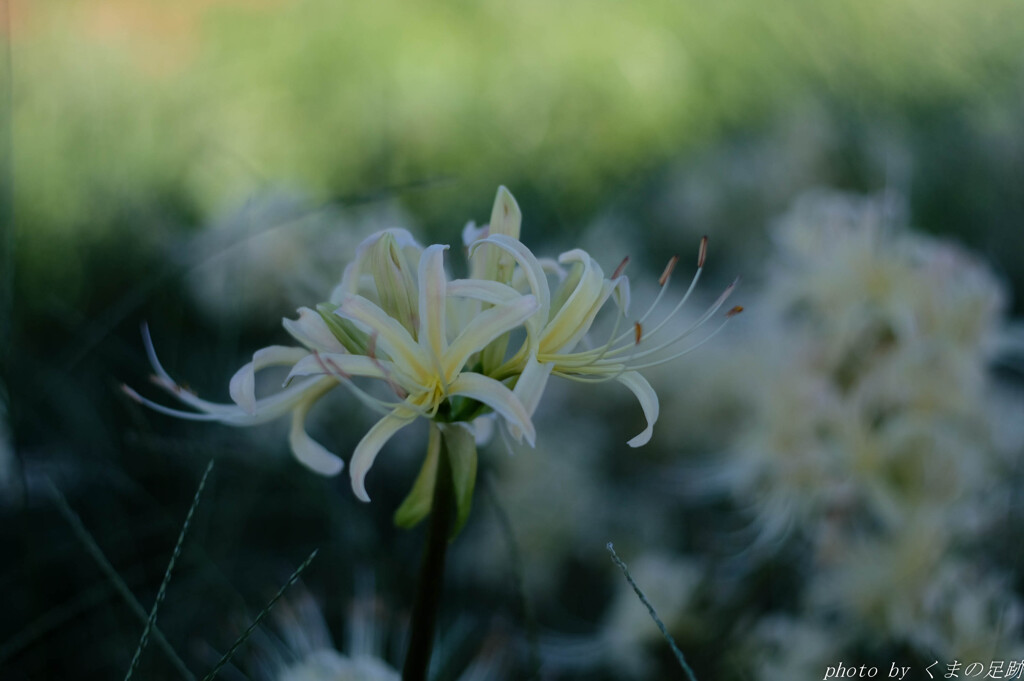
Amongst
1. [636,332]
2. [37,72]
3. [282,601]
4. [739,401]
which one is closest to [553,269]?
[636,332]

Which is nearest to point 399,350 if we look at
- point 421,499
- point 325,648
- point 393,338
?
point 393,338

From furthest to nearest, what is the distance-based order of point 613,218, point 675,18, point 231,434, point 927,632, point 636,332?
point 675,18
point 613,218
point 231,434
point 927,632
point 636,332

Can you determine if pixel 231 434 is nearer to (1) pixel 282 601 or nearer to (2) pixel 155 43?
(1) pixel 282 601

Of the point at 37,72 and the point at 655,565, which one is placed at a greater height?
the point at 37,72

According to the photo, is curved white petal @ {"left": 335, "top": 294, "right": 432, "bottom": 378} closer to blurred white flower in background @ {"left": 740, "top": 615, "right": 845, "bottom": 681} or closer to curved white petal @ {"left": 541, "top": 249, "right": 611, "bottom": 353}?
curved white petal @ {"left": 541, "top": 249, "right": 611, "bottom": 353}

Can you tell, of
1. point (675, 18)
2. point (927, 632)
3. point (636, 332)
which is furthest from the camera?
point (675, 18)

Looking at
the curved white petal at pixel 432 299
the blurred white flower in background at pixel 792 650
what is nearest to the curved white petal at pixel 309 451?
the curved white petal at pixel 432 299
